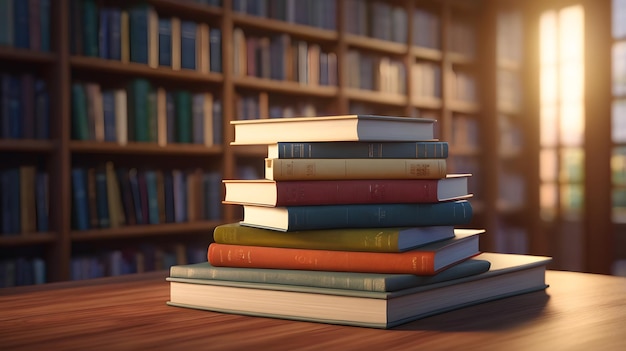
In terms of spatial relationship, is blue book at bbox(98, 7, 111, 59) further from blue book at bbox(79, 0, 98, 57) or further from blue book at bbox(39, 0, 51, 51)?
blue book at bbox(39, 0, 51, 51)

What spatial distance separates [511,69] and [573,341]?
4.60 m

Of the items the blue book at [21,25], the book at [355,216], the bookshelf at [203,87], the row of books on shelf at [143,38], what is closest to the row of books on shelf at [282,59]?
the bookshelf at [203,87]

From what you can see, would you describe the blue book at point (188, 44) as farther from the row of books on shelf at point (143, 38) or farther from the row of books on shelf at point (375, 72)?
the row of books on shelf at point (375, 72)

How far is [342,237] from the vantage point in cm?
85

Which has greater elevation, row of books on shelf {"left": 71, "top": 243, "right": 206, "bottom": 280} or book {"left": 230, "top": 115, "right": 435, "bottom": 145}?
book {"left": 230, "top": 115, "right": 435, "bottom": 145}

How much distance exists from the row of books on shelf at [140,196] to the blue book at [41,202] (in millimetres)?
102

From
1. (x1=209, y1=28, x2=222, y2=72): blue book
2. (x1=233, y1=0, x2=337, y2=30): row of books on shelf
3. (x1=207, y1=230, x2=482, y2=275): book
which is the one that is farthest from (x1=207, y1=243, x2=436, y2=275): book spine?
A: (x1=233, y1=0, x2=337, y2=30): row of books on shelf

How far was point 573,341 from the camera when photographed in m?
0.72

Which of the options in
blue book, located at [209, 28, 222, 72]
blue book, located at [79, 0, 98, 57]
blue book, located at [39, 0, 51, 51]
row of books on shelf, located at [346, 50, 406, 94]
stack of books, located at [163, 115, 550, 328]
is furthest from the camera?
row of books on shelf, located at [346, 50, 406, 94]

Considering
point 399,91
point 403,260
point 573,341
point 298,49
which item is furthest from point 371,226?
point 399,91

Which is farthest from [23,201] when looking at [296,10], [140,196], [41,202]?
[296,10]

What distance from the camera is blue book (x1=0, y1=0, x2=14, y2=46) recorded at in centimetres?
267

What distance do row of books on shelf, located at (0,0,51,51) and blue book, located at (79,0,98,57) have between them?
0.45 feet

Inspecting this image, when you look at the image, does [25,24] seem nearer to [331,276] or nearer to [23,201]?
[23,201]
